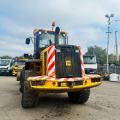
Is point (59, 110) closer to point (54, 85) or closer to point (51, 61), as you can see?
point (54, 85)

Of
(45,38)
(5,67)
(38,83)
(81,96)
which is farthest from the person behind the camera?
(5,67)

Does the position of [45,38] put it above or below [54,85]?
above

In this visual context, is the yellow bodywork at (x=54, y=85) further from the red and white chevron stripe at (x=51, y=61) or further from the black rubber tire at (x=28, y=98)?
the black rubber tire at (x=28, y=98)

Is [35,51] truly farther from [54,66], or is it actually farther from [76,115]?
[76,115]

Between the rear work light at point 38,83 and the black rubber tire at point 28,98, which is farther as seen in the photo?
the black rubber tire at point 28,98

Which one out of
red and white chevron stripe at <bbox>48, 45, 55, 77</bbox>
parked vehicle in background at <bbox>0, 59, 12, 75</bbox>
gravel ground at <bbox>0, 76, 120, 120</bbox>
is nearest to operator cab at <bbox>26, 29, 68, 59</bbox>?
gravel ground at <bbox>0, 76, 120, 120</bbox>

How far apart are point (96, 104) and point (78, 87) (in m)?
1.96

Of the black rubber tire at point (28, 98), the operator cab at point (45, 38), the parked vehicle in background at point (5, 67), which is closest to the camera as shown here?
the black rubber tire at point (28, 98)

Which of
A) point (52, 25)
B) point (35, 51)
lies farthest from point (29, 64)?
point (52, 25)

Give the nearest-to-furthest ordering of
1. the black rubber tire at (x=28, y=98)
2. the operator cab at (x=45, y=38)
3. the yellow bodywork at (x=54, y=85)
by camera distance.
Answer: the yellow bodywork at (x=54, y=85) → the black rubber tire at (x=28, y=98) → the operator cab at (x=45, y=38)

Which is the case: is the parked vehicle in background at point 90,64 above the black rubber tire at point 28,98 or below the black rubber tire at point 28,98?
above

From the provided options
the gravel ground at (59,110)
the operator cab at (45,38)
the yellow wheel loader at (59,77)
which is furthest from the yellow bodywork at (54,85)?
the operator cab at (45,38)

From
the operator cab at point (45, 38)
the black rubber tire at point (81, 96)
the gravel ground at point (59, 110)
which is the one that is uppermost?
the operator cab at point (45, 38)

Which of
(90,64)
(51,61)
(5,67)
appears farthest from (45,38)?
(5,67)
